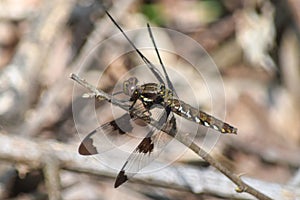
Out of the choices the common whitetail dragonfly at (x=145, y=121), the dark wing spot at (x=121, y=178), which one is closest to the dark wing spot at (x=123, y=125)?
the common whitetail dragonfly at (x=145, y=121)

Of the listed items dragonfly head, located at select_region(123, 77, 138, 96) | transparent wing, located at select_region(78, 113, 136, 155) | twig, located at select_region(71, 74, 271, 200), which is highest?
dragonfly head, located at select_region(123, 77, 138, 96)

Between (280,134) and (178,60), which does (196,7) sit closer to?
(178,60)

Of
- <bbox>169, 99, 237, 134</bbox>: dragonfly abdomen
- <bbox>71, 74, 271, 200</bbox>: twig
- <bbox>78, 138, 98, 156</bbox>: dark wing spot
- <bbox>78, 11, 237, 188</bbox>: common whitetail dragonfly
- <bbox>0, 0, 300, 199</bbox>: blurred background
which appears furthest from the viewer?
<bbox>0, 0, 300, 199</bbox>: blurred background

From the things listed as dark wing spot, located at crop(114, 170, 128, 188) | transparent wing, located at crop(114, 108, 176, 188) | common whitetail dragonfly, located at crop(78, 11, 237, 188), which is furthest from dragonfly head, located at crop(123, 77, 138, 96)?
dark wing spot, located at crop(114, 170, 128, 188)

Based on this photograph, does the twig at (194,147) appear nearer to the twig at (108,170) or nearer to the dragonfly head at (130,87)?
the dragonfly head at (130,87)

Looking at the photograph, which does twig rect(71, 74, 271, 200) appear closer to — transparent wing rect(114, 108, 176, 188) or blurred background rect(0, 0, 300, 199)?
transparent wing rect(114, 108, 176, 188)

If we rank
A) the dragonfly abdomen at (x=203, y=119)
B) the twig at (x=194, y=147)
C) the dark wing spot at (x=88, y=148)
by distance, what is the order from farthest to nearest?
the dragonfly abdomen at (x=203, y=119)
the dark wing spot at (x=88, y=148)
the twig at (x=194, y=147)

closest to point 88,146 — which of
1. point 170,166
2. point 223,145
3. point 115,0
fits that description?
point 170,166
